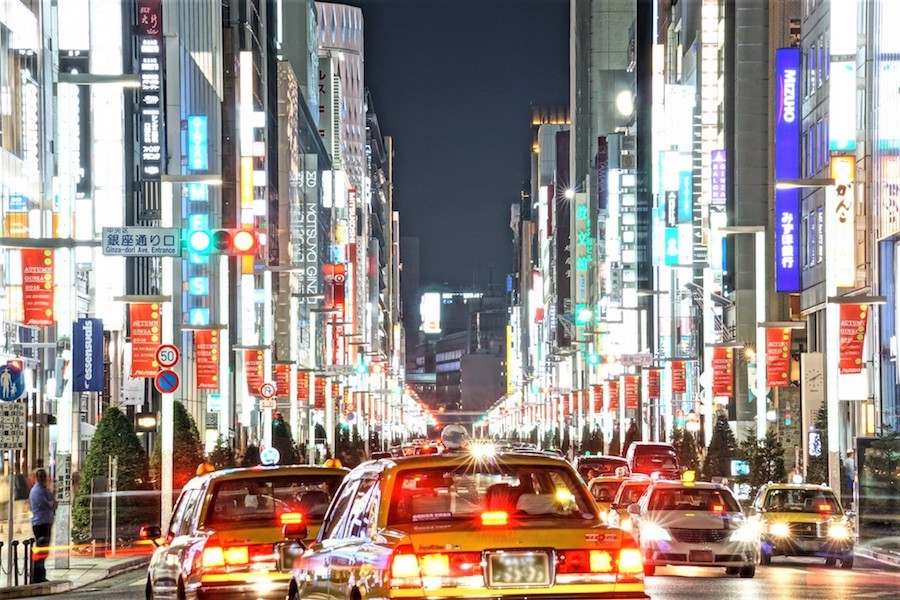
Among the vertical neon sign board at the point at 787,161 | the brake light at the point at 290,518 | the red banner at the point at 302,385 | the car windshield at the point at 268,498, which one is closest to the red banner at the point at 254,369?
the vertical neon sign board at the point at 787,161

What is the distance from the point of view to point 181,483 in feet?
146

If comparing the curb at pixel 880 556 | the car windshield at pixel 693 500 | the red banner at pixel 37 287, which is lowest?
the curb at pixel 880 556

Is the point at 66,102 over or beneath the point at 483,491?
over

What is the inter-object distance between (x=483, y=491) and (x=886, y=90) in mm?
43504

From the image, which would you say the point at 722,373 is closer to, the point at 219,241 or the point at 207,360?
the point at 207,360

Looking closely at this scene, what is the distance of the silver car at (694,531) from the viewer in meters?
26.2

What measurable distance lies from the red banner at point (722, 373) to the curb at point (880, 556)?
96.0ft

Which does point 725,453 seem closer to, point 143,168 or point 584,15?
point 143,168

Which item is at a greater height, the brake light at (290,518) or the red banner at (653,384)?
the brake light at (290,518)

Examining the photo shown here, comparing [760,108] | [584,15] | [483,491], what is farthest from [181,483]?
[584,15]

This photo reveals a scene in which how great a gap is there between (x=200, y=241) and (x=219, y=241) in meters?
0.33

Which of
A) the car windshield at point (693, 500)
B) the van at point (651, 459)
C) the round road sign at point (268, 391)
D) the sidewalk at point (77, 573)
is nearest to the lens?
the sidewalk at point (77, 573)

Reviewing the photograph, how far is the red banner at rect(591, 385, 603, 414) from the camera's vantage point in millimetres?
120000

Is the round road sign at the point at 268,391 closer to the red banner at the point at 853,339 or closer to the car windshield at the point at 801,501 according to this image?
the red banner at the point at 853,339
